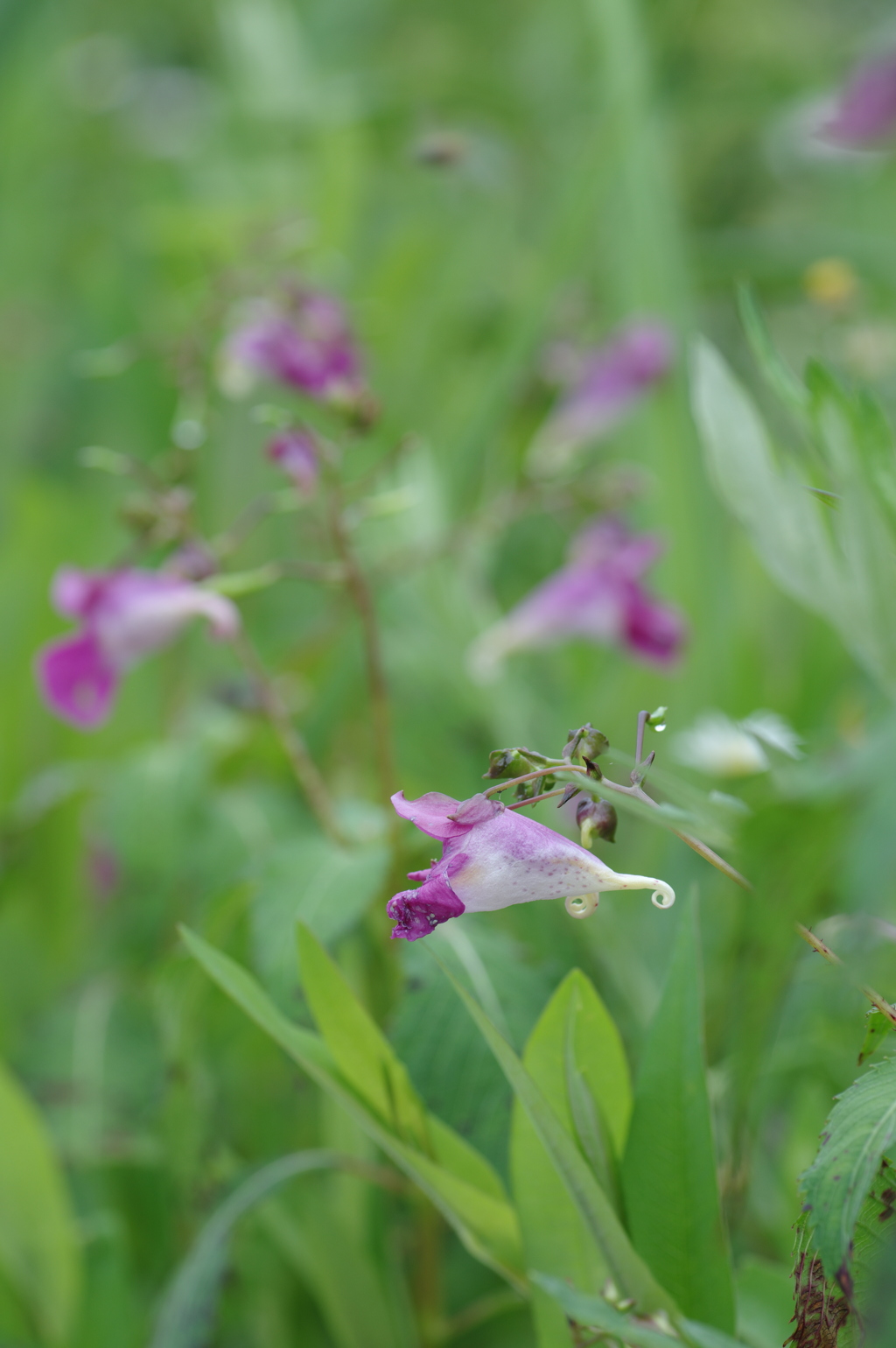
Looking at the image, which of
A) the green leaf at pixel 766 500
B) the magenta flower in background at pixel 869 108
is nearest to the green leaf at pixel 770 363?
the green leaf at pixel 766 500

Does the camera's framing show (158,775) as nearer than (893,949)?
No

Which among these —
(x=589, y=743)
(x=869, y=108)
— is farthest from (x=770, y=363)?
(x=869, y=108)

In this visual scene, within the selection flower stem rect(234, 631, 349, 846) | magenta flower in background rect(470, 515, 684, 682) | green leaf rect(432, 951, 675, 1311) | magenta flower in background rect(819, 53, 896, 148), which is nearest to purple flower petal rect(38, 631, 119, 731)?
flower stem rect(234, 631, 349, 846)

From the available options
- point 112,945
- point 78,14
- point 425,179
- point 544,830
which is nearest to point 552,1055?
point 544,830

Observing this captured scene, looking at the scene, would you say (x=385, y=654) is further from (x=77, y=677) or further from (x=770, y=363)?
(x=770, y=363)

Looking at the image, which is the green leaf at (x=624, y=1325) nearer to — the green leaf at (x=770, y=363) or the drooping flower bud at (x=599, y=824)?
the drooping flower bud at (x=599, y=824)

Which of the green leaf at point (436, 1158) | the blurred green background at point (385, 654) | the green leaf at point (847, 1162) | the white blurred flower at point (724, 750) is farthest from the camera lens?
the white blurred flower at point (724, 750)

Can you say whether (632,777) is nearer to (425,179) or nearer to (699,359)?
(699,359)
